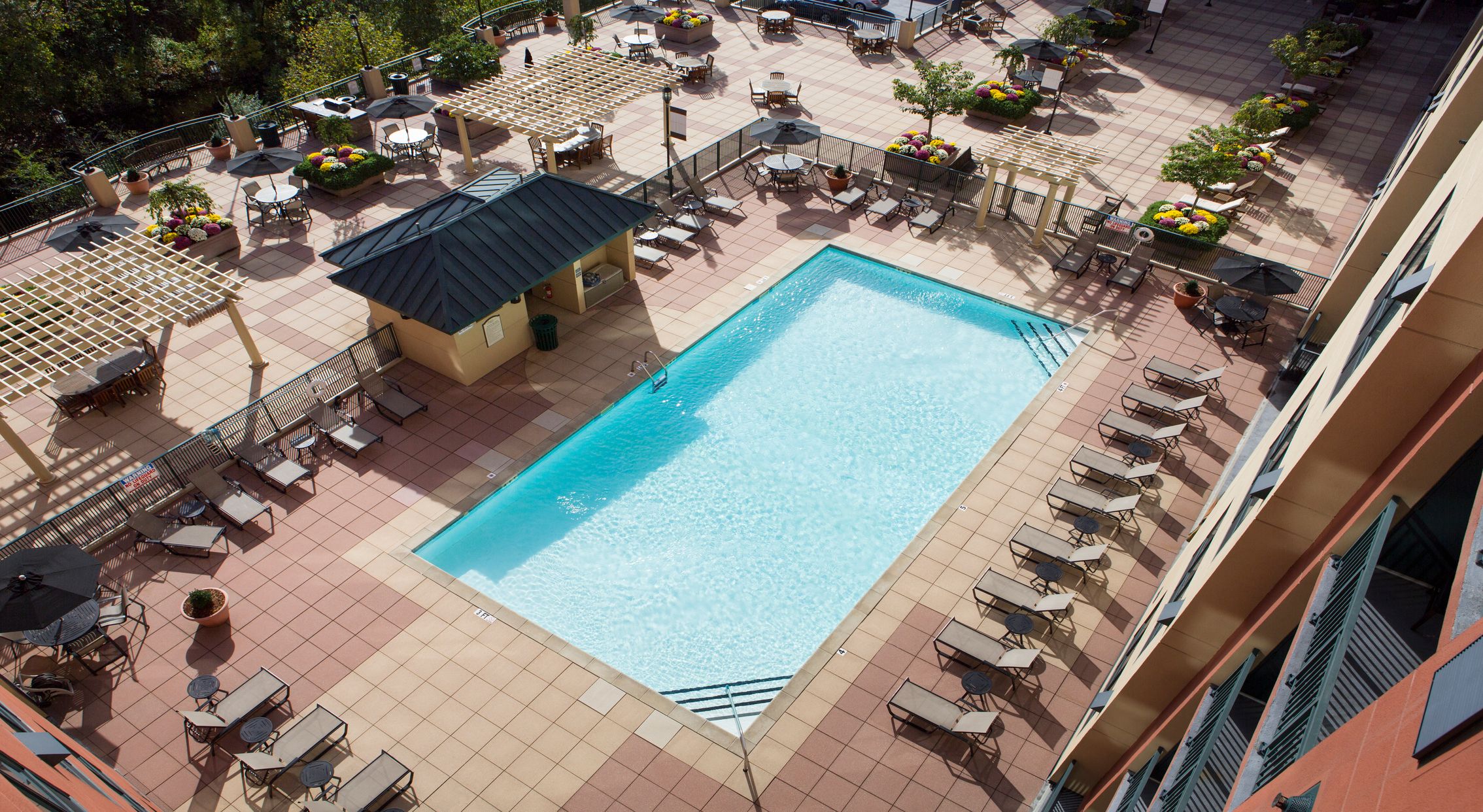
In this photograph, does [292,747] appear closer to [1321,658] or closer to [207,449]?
[207,449]

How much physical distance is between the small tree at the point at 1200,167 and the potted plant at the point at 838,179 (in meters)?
9.99

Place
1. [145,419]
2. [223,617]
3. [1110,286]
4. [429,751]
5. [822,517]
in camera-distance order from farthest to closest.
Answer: [1110,286] < [145,419] < [822,517] < [223,617] < [429,751]

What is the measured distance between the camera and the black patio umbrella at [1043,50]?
1393 inches

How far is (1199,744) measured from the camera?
28.9 feet

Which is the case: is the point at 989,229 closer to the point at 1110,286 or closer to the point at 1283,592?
the point at 1110,286

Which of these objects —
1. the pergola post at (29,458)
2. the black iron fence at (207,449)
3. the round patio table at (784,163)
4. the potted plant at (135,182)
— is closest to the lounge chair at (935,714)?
the black iron fence at (207,449)

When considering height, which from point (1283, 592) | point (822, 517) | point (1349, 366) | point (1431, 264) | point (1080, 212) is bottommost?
point (822, 517)

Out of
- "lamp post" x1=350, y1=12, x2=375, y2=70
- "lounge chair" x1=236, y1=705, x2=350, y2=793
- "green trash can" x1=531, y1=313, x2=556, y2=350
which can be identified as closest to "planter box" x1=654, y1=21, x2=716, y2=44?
"lamp post" x1=350, y1=12, x2=375, y2=70

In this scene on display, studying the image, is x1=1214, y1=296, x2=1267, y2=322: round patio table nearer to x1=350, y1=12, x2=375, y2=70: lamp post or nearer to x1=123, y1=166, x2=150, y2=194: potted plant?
x1=350, y1=12, x2=375, y2=70: lamp post

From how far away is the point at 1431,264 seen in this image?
7.86m

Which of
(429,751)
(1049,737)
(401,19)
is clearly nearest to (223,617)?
(429,751)

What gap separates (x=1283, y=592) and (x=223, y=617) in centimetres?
1650

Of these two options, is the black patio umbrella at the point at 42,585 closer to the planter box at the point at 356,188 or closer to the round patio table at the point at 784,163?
the planter box at the point at 356,188

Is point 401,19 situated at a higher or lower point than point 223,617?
higher
